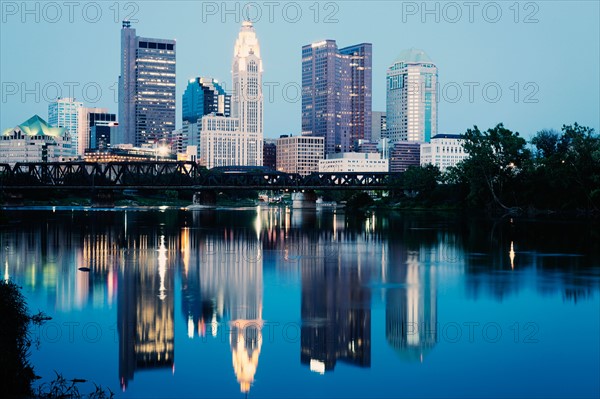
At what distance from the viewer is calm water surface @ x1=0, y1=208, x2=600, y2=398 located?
64.3 feet

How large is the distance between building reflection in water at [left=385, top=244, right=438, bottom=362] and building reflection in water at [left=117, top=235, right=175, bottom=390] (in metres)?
6.73

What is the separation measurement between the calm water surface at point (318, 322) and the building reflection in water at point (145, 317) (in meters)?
0.08

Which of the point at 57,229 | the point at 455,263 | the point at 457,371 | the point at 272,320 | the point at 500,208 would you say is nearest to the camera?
the point at 457,371

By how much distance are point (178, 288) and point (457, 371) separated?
51.5 feet

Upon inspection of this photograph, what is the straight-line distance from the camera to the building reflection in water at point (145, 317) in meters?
21.2

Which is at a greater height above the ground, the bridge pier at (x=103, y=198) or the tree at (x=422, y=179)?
the tree at (x=422, y=179)

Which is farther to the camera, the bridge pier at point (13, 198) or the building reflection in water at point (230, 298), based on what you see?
the bridge pier at point (13, 198)

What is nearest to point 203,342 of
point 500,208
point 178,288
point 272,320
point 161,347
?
point 161,347

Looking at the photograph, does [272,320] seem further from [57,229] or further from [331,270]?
[57,229]

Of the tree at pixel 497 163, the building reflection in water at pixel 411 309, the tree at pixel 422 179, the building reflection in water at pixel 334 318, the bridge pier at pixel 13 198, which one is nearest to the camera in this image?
the building reflection in water at pixel 334 318

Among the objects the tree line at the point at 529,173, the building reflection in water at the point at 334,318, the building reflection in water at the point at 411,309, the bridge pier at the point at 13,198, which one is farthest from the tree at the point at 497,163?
the bridge pier at the point at 13,198

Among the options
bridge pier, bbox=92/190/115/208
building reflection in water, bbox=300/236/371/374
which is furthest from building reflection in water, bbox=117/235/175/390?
bridge pier, bbox=92/190/115/208

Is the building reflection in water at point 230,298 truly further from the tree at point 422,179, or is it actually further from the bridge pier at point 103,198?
the bridge pier at point 103,198

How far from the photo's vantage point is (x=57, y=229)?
76.3 metres
